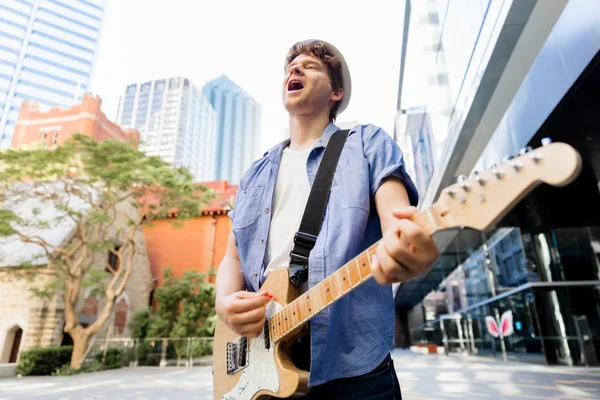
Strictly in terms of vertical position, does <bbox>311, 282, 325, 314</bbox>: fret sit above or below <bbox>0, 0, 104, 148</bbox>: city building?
below

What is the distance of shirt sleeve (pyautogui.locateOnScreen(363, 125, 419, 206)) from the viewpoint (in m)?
1.30

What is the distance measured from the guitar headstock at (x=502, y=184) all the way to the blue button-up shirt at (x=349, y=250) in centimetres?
38

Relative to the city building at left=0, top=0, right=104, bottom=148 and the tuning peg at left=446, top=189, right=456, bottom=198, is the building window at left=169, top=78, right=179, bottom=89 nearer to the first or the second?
the city building at left=0, top=0, right=104, bottom=148

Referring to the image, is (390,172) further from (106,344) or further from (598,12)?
(106,344)

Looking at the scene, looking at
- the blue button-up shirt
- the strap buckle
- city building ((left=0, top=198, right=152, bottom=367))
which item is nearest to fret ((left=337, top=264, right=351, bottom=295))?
the blue button-up shirt

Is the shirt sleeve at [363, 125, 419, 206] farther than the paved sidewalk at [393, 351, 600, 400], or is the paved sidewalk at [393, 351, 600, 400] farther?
the paved sidewalk at [393, 351, 600, 400]

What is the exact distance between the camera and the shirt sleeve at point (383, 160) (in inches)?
51.2

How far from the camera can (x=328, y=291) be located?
1160mm

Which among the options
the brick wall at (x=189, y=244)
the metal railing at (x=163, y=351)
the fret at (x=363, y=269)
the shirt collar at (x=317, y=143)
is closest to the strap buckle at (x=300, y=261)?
the fret at (x=363, y=269)

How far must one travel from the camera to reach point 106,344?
605 inches

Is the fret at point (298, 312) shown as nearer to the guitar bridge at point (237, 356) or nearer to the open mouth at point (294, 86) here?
the guitar bridge at point (237, 356)

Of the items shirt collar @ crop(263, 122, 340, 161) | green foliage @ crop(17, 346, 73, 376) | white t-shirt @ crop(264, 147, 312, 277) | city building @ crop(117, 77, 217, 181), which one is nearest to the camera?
white t-shirt @ crop(264, 147, 312, 277)

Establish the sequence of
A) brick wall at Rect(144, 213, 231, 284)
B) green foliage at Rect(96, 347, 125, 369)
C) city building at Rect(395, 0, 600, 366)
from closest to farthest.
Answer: city building at Rect(395, 0, 600, 366)
green foliage at Rect(96, 347, 125, 369)
brick wall at Rect(144, 213, 231, 284)

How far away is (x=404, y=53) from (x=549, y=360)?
1264 centimetres
